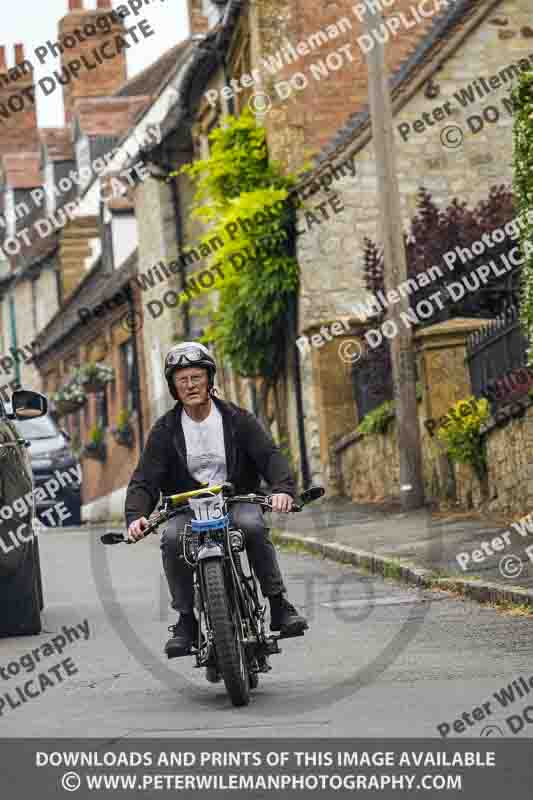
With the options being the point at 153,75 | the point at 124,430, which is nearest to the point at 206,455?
the point at 124,430

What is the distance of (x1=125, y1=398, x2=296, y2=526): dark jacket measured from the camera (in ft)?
27.2

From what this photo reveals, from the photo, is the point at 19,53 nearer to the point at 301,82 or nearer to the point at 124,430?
the point at 124,430

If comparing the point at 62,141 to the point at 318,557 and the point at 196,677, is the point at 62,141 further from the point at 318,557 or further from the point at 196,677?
the point at 196,677

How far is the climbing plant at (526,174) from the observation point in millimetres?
14742

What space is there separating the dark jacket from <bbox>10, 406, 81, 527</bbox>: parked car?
2034cm

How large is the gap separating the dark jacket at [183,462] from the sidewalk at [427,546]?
2.98 metres

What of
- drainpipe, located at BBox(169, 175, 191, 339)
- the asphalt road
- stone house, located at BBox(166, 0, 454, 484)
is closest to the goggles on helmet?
the asphalt road

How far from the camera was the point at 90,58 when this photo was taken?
54219 mm

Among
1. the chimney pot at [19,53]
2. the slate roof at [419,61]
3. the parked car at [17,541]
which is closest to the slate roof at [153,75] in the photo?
the chimney pot at [19,53]

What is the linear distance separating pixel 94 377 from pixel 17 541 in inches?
1228

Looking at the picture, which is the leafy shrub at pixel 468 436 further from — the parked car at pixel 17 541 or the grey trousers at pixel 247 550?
the grey trousers at pixel 247 550

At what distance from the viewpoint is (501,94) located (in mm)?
26797

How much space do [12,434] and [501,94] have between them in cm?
1687
